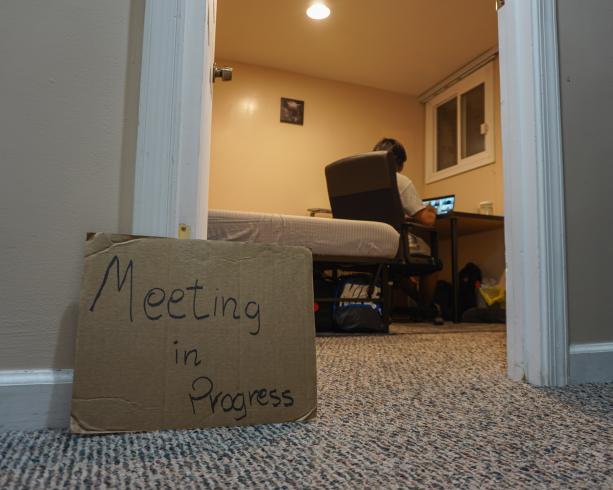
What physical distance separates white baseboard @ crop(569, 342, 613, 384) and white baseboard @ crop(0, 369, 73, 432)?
1.12 m

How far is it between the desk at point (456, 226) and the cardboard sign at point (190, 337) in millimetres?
2409

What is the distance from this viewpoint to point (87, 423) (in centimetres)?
67

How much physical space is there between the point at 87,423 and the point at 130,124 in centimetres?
50

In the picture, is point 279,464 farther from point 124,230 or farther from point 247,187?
point 247,187

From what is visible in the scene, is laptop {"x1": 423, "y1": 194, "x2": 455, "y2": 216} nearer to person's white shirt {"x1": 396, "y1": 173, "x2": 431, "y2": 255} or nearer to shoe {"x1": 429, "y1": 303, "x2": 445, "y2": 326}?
person's white shirt {"x1": 396, "y1": 173, "x2": 431, "y2": 255}

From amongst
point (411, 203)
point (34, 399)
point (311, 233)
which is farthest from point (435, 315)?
point (34, 399)

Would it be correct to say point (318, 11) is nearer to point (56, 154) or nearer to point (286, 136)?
point (286, 136)

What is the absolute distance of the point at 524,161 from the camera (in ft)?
3.84

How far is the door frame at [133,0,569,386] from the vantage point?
862 mm

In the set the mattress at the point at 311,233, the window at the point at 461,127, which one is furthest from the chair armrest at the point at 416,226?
the window at the point at 461,127

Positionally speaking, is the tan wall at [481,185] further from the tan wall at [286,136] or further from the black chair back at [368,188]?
the black chair back at [368,188]

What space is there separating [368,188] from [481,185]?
5.04 ft

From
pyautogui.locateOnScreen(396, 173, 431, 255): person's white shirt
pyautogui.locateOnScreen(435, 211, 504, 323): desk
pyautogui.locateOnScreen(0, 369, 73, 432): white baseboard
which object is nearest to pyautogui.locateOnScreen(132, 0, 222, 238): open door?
pyautogui.locateOnScreen(0, 369, 73, 432): white baseboard

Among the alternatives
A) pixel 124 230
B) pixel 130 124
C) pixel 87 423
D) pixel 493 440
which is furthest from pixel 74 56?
pixel 493 440
